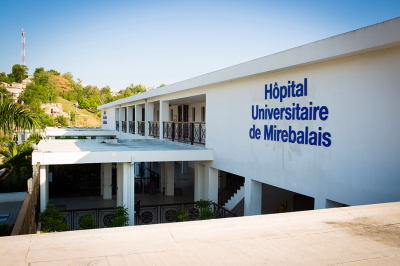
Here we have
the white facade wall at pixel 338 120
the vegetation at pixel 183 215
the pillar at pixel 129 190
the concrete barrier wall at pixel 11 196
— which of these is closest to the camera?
the white facade wall at pixel 338 120

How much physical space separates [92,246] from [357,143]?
5.94 meters

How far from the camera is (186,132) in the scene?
16516mm

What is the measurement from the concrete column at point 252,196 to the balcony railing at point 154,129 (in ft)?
33.8

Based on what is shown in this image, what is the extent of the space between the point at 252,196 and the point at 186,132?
273 inches

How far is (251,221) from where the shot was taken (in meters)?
4.69

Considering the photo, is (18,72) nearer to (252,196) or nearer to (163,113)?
(163,113)

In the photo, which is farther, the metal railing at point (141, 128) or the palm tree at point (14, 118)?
the metal railing at point (141, 128)

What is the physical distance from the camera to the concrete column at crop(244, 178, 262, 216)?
10469 mm

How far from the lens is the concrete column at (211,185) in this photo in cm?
1318

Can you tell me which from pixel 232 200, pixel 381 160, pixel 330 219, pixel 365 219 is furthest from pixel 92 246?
pixel 232 200

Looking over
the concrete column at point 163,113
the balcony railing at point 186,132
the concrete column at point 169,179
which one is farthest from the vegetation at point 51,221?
the concrete column at point 169,179

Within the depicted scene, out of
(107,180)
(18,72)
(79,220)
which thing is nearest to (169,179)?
(107,180)

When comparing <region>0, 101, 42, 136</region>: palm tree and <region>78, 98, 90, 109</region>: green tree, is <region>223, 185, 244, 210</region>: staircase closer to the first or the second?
<region>0, 101, 42, 136</region>: palm tree

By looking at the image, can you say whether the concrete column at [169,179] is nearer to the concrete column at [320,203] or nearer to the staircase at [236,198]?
the staircase at [236,198]
